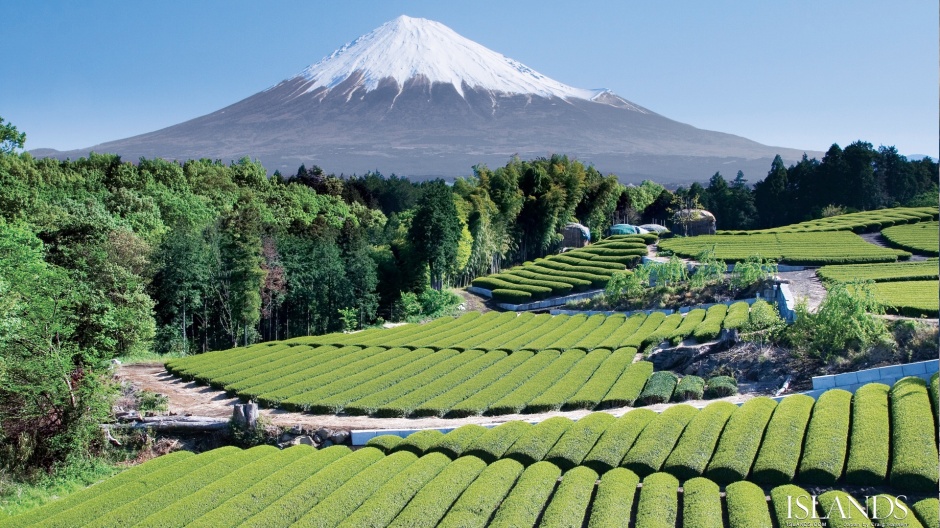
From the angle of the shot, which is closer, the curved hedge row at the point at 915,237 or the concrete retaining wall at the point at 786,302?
the concrete retaining wall at the point at 786,302

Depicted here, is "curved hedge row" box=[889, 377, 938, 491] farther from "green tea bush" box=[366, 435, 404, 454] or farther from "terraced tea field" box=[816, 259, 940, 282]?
"terraced tea field" box=[816, 259, 940, 282]

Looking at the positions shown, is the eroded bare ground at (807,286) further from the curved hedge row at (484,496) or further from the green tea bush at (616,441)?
the curved hedge row at (484,496)

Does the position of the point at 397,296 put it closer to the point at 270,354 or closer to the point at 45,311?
the point at 270,354

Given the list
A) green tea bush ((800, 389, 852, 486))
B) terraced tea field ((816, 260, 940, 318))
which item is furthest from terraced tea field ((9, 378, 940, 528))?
terraced tea field ((816, 260, 940, 318))

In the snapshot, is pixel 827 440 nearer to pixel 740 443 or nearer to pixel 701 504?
pixel 740 443

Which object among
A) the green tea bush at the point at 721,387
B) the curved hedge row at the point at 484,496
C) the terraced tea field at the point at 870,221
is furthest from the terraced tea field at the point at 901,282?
the terraced tea field at the point at 870,221
